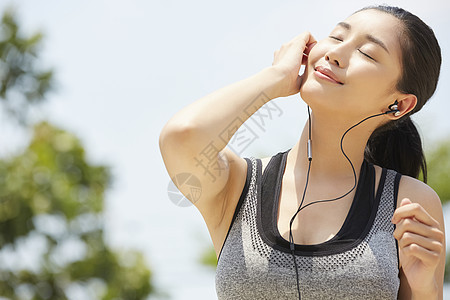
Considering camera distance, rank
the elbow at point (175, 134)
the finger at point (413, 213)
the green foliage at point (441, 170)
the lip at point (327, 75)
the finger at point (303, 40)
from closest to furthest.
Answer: the finger at point (413, 213) < the elbow at point (175, 134) < the lip at point (327, 75) < the finger at point (303, 40) < the green foliage at point (441, 170)

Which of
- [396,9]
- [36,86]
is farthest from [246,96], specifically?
[36,86]

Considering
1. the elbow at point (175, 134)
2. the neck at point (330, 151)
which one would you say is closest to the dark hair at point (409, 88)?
the neck at point (330, 151)

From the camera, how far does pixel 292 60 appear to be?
1617 millimetres

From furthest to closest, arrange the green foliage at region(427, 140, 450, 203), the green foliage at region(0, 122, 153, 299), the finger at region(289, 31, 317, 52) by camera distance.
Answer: the green foliage at region(0, 122, 153, 299), the green foliage at region(427, 140, 450, 203), the finger at region(289, 31, 317, 52)

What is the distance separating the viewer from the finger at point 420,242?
4.27 feet

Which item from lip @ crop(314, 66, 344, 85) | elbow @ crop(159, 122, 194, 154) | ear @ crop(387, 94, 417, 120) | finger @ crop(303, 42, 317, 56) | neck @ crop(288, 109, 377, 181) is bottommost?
neck @ crop(288, 109, 377, 181)

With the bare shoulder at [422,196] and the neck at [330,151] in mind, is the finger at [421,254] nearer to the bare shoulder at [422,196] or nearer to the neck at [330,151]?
the bare shoulder at [422,196]

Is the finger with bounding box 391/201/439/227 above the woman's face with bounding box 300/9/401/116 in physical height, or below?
below

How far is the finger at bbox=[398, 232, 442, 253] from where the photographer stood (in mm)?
1301

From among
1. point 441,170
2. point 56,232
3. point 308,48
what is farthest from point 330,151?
point 56,232

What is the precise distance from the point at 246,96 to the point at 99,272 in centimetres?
779

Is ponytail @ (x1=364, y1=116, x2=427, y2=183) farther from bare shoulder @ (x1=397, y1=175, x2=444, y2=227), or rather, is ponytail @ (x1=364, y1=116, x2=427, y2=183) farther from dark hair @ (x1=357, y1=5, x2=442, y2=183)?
bare shoulder @ (x1=397, y1=175, x2=444, y2=227)

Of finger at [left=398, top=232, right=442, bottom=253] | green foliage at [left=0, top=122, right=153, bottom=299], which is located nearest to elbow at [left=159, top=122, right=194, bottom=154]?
finger at [left=398, top=232, right=442, bottom=253]

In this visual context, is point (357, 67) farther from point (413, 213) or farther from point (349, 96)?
point (413, 213)
